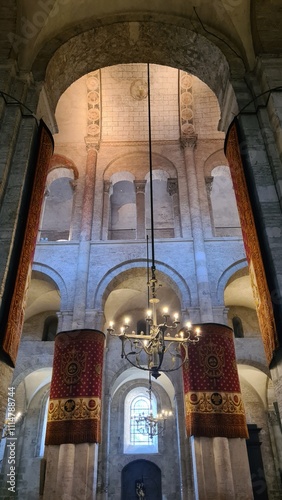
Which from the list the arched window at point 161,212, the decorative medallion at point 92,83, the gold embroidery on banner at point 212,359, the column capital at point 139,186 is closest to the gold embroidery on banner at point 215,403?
the gold embroidery on banner at point 212,359

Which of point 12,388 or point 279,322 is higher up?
point 12,388

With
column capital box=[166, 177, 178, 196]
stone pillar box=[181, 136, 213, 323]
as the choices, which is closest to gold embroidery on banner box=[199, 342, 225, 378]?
stone pillar box=[181, 136, 213, 323]

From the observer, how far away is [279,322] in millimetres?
4438

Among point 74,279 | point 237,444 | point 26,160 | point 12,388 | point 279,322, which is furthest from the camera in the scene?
point 12,388

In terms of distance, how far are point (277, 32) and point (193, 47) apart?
1457mm

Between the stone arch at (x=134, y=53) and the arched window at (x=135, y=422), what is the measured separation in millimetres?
11756

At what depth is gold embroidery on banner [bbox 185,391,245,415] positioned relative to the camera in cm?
882

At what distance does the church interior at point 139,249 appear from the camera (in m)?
5.55

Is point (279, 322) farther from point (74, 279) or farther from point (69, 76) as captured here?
point (74, 279)

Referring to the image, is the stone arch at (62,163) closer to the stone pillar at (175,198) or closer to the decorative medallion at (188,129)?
the stone pillar at (175,198)

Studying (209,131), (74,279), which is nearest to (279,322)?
(74,279)

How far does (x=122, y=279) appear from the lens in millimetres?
11789

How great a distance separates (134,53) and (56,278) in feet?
21.1

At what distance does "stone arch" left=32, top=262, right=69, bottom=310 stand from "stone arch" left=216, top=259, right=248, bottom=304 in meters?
4.22
